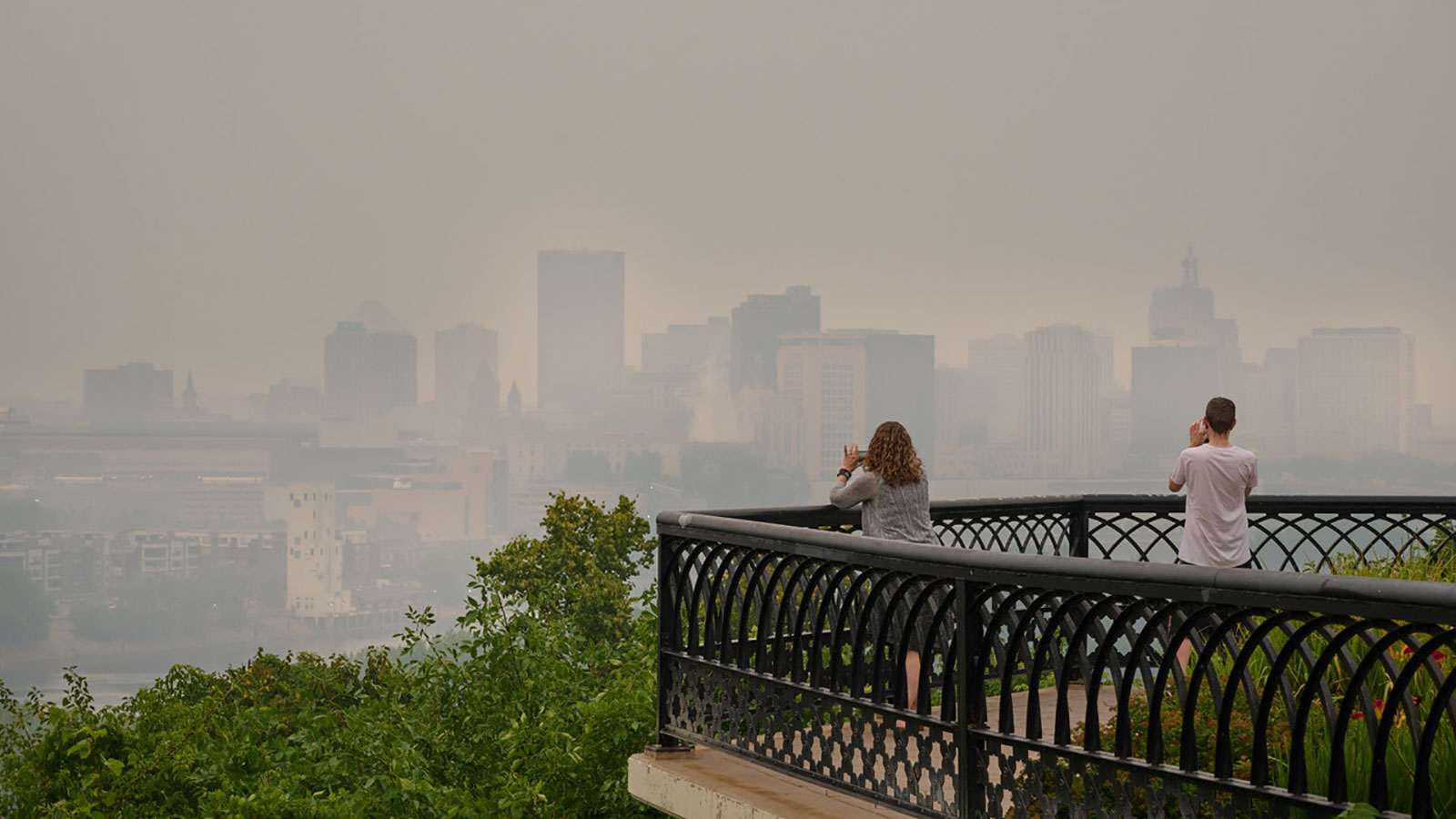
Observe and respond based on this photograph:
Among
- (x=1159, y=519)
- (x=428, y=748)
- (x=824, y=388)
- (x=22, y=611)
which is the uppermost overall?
(x=824, y=388)

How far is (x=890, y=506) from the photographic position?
6801 millimetres

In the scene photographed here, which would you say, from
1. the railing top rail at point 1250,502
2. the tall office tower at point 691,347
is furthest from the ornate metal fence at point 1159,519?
the tall office tower at point 691,347

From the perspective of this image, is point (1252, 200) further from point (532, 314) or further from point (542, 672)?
point (542, 672)

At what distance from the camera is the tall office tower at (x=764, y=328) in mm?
84875

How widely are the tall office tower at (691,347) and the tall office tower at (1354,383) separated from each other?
113 ft

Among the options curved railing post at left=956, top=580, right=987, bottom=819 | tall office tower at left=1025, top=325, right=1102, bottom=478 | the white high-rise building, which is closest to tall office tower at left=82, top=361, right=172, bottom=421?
the white high-rise building

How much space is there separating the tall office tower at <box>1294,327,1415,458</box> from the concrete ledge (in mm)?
73947

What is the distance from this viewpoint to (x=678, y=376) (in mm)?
87500

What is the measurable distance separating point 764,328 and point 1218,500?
261 ft

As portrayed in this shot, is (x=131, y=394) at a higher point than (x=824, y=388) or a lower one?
lower

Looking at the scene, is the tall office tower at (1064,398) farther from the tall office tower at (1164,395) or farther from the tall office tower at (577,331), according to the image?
the tall office tower at (577,331)

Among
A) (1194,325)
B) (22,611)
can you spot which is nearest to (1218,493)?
(1194,325)

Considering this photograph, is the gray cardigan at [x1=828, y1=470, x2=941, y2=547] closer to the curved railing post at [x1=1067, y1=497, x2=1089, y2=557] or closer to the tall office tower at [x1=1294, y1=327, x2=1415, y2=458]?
the curved railing post at [x1=1067, y1=497, x2=1089, y2=557]

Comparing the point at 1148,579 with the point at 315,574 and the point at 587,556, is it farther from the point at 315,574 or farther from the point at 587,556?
the point at 315,574
